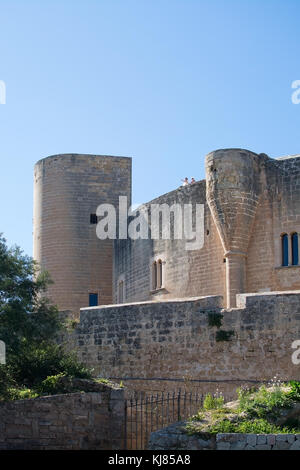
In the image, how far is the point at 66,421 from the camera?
15.6m

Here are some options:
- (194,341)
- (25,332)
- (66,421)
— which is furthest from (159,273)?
(66,421)

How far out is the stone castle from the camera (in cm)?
1798

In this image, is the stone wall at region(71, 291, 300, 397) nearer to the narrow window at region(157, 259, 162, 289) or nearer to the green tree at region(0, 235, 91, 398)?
the green tree at region(0, 235, 91, 398)

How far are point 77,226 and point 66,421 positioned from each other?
16.9 m

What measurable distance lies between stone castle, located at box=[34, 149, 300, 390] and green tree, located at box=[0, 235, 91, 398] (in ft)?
7.03

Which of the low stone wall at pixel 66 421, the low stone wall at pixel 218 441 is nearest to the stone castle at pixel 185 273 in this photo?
the low stone wall at pixel 66 421

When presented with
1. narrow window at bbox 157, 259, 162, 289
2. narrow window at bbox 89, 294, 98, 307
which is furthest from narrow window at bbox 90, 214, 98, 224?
narrow window at bbox 157, 259, 162, 289

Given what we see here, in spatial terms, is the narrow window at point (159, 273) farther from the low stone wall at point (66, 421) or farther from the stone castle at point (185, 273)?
the low stone wall at point (66, 421)

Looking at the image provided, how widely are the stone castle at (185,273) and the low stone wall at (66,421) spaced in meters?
2.96

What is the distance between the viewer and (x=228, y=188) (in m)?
23.8

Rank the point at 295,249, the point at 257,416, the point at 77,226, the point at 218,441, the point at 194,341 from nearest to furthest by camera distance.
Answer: the point at 218,441, the point at 257,416, the point at 194,341, the point at 295,249, the point at 77,226

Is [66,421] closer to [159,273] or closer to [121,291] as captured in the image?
[159,273]

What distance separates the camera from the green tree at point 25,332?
664 inches
